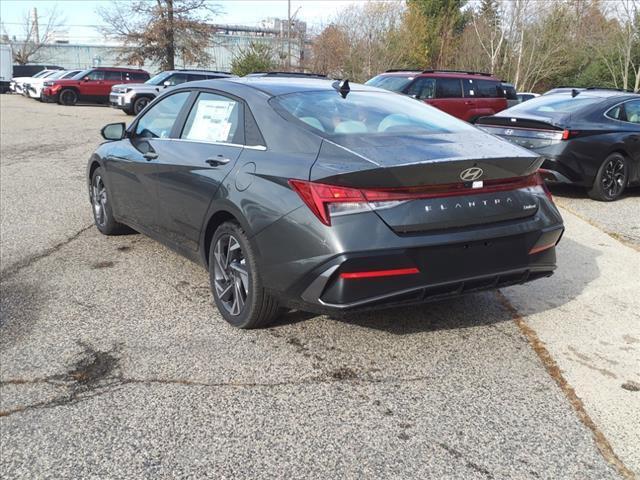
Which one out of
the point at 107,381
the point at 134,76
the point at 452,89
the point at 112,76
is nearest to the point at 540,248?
the point at 107,381

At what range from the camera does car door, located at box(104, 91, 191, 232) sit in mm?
4934

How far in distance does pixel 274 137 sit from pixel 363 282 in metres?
1.12

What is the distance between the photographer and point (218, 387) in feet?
10.7

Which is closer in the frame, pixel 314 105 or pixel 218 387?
pixel 218 387

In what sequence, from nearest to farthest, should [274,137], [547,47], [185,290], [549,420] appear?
[549,420] → [274,137] → [185,290] → [547,47]

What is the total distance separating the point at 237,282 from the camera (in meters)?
3.97

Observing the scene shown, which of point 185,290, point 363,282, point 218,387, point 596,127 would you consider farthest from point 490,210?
point 596,127

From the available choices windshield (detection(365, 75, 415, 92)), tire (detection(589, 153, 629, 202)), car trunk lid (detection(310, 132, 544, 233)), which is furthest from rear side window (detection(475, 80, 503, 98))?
car trunk lid (detection(310, 132, 544, 233))

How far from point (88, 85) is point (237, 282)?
28790 millimetres

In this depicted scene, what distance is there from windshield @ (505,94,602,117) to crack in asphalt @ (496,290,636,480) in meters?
4.97

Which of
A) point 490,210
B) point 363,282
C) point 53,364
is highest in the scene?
point 490,210

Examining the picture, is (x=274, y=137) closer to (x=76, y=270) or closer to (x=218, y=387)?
(x=218, y=387)

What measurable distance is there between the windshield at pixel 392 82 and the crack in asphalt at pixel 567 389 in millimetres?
9511

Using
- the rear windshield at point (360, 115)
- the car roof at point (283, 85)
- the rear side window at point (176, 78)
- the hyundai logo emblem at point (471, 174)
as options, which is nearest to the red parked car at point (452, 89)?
the car roof at point (283, 85)
